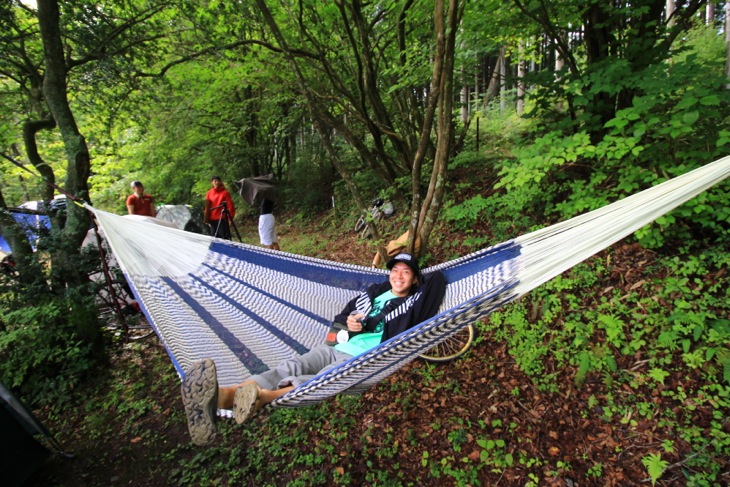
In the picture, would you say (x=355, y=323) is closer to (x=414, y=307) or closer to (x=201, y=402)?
(x=414, y=307)

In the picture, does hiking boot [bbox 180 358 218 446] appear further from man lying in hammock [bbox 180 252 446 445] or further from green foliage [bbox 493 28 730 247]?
green foliage [bbox 493 28 730 247]

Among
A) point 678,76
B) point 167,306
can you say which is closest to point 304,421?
point 167,306

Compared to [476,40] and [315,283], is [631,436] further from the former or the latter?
[476,40]

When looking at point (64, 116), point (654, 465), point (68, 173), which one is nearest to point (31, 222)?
point (68, 173)

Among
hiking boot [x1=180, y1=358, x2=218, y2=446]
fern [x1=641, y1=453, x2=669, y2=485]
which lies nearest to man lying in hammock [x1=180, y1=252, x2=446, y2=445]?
hiking boot [x1=180, y1=358, x2=218, y2=446]

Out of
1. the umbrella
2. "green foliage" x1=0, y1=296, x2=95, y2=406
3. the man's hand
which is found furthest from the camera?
the umbrella

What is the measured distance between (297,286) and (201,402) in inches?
34.5

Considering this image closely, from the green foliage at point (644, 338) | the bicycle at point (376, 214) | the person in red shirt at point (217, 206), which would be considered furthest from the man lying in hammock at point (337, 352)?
the person in red shirt at point (217, 206)

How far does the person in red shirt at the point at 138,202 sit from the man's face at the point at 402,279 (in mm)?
2773

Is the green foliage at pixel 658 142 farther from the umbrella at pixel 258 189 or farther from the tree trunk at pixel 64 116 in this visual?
the umbrella at pixel 258 189

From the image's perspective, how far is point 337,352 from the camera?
1632 millimetres

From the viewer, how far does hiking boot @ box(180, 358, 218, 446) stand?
3.84 ft

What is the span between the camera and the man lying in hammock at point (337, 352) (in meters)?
1.19

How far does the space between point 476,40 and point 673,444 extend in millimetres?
2852
